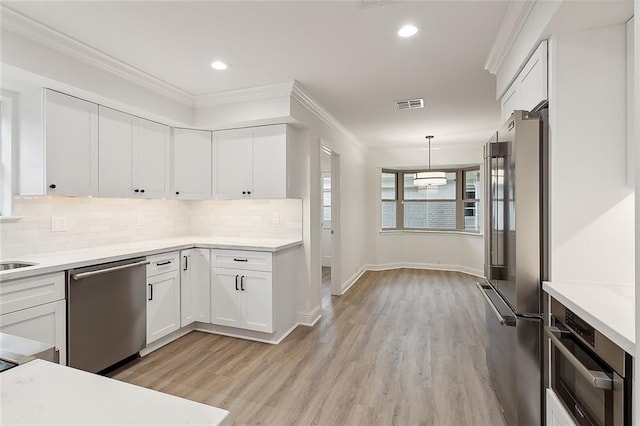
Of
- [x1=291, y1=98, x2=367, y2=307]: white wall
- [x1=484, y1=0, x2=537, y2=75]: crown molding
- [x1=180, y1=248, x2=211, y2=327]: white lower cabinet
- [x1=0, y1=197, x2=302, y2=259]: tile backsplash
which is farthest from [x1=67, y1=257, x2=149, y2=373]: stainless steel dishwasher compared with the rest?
[x1=484, y1=0, x2=537, y2=75]: crown molding

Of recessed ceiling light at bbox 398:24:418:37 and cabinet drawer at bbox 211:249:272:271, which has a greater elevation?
recessed ceiling light at bbox 398:24:418:37

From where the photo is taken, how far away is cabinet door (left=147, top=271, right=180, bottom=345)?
291 centimetres

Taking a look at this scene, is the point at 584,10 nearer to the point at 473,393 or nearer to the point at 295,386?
the point at 473,393

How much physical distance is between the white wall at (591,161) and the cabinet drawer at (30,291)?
3.03 m

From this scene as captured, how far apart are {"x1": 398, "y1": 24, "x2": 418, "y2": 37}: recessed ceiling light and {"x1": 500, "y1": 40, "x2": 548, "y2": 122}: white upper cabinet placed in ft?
2.42

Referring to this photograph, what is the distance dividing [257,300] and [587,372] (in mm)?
2597

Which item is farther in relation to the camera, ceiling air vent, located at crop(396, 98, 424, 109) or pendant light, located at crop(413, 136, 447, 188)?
pendant light, located at crop(413, 136, 447, 188)

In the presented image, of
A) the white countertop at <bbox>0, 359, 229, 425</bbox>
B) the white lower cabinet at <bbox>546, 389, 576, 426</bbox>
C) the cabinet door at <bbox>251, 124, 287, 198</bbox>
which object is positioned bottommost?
the white lower cabinet at <bbox>546, 389, 576, 426</bbox>

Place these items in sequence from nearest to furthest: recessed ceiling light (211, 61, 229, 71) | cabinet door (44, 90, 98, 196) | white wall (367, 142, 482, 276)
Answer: cabinet door (44, 90, 98, 196) < recessed ceiling light (211, 61, 229, 71) < white wall (367, 142, 482, 276)

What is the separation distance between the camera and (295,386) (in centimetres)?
242

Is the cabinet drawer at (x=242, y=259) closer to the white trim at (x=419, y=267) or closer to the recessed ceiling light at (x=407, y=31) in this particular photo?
the recessed ceiling light at (x=407, y=31)

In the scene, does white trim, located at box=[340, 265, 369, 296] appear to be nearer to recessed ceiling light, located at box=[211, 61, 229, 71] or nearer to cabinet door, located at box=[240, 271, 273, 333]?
cabinet door, located at box=[240, 271, 273, 333]

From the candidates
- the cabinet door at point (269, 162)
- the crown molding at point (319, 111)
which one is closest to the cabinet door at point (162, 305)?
the cabinet door at point (269, 162)

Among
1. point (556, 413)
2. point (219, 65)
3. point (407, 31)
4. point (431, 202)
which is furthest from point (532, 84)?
point (431, 202)
